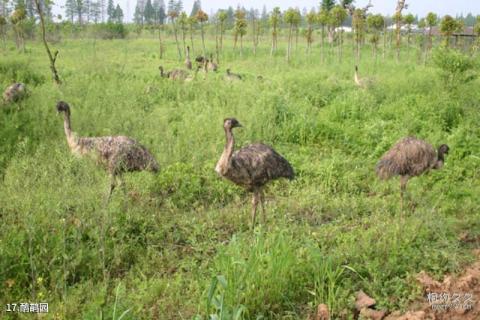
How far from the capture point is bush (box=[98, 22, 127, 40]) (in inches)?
1261

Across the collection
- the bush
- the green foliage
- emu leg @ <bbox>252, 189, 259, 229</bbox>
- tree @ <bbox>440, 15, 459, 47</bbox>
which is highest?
the bush

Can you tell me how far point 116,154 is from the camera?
6277 millimetres

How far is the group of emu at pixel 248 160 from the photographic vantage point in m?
5.78

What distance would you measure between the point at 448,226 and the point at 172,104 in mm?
6409

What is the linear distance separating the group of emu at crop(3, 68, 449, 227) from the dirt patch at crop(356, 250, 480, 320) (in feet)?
6.33

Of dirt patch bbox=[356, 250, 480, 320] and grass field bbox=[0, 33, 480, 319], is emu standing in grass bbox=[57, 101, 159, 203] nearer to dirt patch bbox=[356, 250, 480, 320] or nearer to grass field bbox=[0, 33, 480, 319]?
grass field bbox=[0, 33, 480, 319]

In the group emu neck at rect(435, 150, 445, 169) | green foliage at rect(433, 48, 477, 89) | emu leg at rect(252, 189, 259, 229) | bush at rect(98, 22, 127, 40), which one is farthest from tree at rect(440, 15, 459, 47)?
bush at rect(98, 22, 127, 40)

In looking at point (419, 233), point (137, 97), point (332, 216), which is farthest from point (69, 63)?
point (419, 233)

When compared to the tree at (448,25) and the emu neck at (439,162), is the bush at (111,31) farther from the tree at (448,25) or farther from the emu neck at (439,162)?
the emu neck at (439,162)

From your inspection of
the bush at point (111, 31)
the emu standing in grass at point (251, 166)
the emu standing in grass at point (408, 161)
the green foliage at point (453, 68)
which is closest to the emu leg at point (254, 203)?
the emu standing in grass at point (251, 166)

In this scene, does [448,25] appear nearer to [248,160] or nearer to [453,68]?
[453,68]

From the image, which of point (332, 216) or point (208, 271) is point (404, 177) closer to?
point (332, 216)

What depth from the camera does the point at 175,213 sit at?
595 cm

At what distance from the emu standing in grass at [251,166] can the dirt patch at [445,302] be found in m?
2.07
